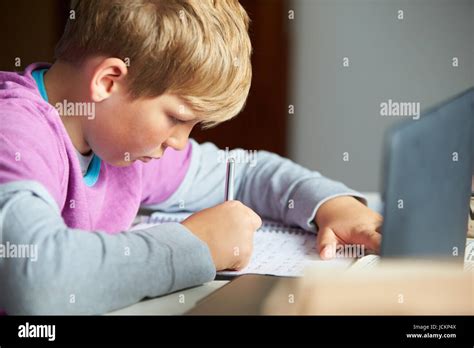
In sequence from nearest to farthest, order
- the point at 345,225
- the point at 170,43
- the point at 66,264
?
the point at 66,264
the point at 170,43
the point at 345,225

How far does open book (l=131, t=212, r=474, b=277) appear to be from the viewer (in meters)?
0.78

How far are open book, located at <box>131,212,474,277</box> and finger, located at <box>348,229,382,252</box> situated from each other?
0.04 ft

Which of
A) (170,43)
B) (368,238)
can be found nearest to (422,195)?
(368,238)

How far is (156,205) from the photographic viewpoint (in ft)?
3.18

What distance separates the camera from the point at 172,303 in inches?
27.8

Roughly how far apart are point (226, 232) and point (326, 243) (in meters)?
0.13

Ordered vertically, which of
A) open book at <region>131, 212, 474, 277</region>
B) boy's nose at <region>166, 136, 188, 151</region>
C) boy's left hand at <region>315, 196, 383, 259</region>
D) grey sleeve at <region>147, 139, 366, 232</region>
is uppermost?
boy's nose at <region>166, 136, 188, 151</region>

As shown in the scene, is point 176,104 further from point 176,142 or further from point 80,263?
point 80,263

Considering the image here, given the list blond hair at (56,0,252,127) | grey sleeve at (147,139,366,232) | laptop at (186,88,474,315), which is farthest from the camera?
grey sleeve at (147,139,366,232)

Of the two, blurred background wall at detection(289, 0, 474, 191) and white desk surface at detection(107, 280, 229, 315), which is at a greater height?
blurred background wall at detection(289, 0, 474, 191)

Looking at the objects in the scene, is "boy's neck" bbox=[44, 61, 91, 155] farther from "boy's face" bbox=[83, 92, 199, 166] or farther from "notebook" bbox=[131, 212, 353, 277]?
"notebook" bbox=[131, 212, 353, 277]

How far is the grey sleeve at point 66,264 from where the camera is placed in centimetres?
65

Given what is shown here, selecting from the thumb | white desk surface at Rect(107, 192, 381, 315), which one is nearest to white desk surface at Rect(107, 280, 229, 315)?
white desk surface at Rect(107, 192, 381, 315)
